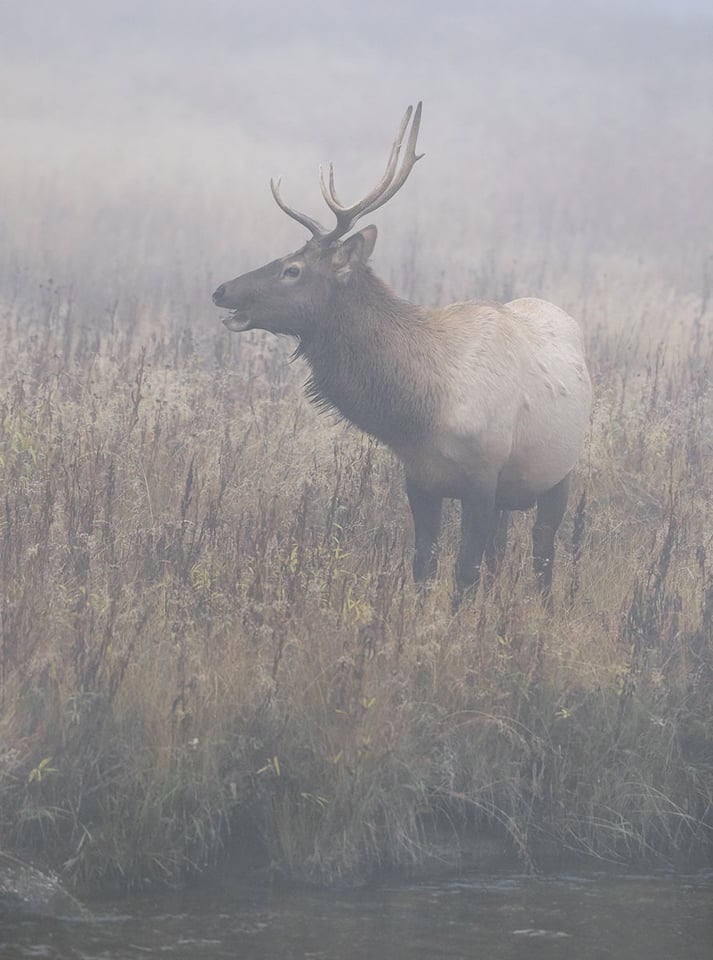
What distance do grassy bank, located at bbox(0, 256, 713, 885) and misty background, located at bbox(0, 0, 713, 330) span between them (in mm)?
9974

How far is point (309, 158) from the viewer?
3209 cm

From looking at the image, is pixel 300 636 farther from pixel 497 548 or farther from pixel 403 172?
pixel 403 172

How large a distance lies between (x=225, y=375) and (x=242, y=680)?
530 centimetres

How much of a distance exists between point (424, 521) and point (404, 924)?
2976mm

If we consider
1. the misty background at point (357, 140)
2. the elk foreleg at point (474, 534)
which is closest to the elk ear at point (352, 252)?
the elk foreleg at point (474, 534)

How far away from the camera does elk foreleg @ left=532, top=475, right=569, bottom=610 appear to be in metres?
9.02

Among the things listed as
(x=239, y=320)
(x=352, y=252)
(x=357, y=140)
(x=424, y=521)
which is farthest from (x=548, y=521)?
(x=357, y=140)

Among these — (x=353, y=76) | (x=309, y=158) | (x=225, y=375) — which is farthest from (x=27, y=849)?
(x=353, y=76)

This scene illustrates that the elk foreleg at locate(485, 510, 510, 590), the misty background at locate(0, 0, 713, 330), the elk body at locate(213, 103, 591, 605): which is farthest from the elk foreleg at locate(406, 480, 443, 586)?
the misty background at locate(0, 0, 713, 330)

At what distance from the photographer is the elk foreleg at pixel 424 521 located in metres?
8.41

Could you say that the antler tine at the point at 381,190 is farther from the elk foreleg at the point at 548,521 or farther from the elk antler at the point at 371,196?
the elk foreleg at the point at 548,521

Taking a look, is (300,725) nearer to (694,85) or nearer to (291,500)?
(291,500)

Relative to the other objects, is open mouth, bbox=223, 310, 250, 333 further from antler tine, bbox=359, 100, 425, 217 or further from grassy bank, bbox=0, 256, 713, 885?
grassy bank, bbox=0, 256, 713, 885

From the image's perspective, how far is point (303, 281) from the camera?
847 cm
